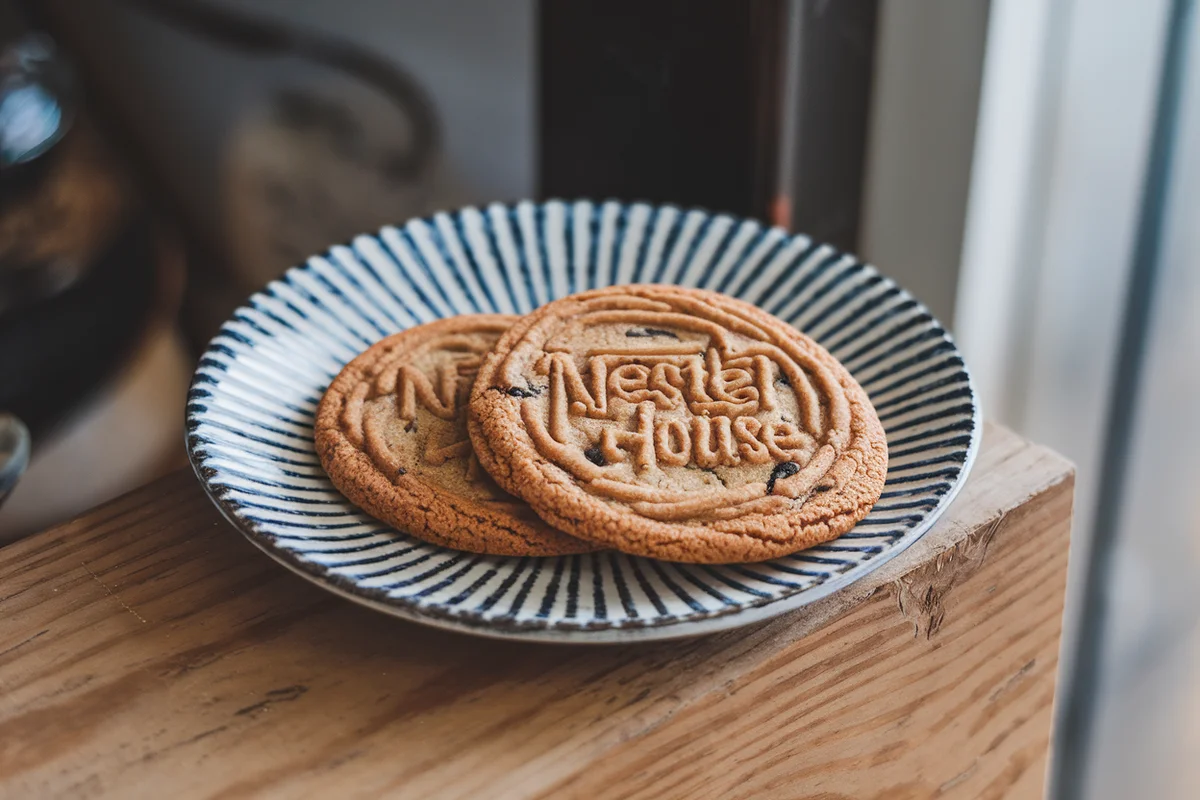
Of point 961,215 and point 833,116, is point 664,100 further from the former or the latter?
point 961,215

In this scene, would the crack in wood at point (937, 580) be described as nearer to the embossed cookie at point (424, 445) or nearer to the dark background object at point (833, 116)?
the embossed cookie at point (424, 445)

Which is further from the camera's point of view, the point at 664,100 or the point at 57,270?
the point at 57,270

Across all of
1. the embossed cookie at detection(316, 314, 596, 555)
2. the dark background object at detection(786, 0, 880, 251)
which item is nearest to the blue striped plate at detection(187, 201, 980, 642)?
the embossed cookie at detection(316, 314, 596, 555)

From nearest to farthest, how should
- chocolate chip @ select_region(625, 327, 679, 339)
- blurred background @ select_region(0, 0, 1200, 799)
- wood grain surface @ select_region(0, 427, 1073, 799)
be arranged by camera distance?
wood grain surface @ select_region(0, 427, 1073, 799)
chocolate chip @ select_region(625, 327, 679, 339)
blurred background @ select_region(0, 0, 1200, 799)

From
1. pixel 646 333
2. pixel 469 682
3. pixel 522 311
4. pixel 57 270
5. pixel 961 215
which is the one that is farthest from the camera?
pixel 57 270

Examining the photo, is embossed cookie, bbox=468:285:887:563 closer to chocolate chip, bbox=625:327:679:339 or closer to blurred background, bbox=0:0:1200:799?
chocolate chip, bbox=625:327:679:339

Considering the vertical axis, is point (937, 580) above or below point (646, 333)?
below

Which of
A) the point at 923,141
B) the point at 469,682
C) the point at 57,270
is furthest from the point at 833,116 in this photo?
the point at 57,270
